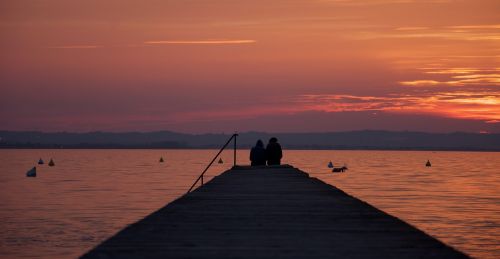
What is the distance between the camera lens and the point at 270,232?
12.7m

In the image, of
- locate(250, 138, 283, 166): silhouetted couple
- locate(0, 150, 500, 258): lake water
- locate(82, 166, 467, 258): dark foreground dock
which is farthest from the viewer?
locate(250, 138, 283, 166): silhouetted couple

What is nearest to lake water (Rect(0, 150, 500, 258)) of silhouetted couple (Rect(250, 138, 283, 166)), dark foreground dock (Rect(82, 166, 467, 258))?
silhouetted couple (Rect(250, 138, 283, 166))

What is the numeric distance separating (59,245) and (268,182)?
6638 millimetres

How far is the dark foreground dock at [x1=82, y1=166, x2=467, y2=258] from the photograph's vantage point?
10.6 m

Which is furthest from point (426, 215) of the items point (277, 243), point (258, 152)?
point (277, 243)

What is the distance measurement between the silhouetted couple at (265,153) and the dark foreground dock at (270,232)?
15.2 meters

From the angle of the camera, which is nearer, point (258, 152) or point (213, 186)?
point (213, 186)

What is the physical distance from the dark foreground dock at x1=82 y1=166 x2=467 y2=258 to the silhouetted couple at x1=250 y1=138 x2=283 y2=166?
15165mm

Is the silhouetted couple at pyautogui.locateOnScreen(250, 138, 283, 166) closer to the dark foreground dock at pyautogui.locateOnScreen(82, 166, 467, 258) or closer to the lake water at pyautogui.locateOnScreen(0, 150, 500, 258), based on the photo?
the lake water at pyautogui.locateOnScreen(0, 150, 500, 258)

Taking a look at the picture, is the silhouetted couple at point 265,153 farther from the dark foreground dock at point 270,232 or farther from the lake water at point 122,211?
the dark foreground dock at point 270,232

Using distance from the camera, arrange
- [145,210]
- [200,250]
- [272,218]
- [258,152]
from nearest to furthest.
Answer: [200,250] < [272,218] < [258,152] < [145,210]

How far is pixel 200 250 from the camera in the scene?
1078cm

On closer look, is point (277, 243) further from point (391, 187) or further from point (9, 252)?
point (391, 187)

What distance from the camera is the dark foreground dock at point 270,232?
1061cm
